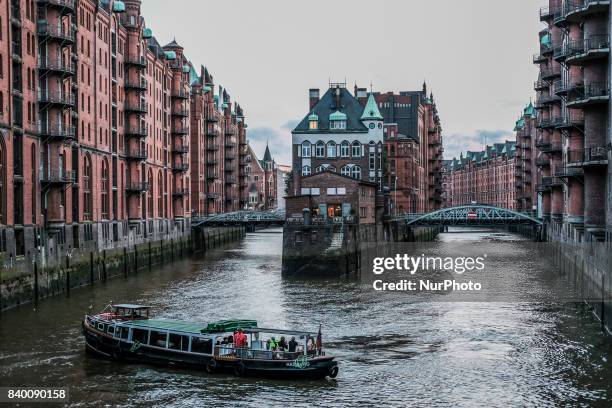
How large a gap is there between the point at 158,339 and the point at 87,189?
36.8 metres

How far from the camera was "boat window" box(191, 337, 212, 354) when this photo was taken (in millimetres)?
35969

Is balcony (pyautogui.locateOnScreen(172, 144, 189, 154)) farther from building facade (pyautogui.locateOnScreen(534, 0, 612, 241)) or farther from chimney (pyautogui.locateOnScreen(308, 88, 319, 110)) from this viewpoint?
building facade (pyautogui.locateOnScreen(534, 0, 612, 241))

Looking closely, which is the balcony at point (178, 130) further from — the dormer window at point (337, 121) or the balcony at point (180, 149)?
the dormer window at point (337, 121)

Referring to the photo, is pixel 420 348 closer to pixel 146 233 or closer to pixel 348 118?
pixel 146 233

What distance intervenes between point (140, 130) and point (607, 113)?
49.6m

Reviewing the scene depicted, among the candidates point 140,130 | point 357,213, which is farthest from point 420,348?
point 140,130

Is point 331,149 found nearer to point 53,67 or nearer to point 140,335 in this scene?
point 53,67

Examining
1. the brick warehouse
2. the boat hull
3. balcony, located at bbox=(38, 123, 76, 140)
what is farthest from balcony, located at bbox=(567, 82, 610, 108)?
the brick warehouse

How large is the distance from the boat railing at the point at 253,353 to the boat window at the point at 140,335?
402cm

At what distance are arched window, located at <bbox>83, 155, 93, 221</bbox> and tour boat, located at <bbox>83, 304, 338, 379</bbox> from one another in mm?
31731

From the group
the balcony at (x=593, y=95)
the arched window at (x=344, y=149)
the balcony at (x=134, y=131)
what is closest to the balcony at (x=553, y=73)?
the balcony at (x=593, y=95)

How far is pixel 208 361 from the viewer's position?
35781 mm

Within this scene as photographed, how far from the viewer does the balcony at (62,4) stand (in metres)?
58.5

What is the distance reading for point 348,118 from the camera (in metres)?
108
